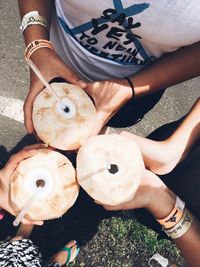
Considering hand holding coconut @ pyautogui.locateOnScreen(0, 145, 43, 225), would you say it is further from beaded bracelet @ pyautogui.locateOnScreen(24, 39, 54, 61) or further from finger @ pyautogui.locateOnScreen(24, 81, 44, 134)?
beaded bracelet @ pyautogui.locateOnScreen(24, 39, 54, 61)

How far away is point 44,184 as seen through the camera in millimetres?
1413

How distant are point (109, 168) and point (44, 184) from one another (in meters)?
0.27

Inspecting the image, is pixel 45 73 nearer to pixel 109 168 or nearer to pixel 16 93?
pixel 109 168

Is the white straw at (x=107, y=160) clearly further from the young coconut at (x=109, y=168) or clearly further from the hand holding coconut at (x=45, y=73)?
the hand holding coconut at (x=45, y=73)

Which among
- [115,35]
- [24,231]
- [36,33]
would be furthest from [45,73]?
[24,231]

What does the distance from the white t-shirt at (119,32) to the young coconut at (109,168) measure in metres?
0.48

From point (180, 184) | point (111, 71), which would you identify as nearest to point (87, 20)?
point (111, 71)

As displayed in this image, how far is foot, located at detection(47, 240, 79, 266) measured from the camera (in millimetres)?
2771

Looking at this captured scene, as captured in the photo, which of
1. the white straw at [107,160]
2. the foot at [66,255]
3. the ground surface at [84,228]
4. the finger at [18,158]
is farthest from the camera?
the ground surface at [84,228]

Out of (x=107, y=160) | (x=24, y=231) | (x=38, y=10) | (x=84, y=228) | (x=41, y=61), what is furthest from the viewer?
(x=84, y=228)

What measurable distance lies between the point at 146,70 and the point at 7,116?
1730mm

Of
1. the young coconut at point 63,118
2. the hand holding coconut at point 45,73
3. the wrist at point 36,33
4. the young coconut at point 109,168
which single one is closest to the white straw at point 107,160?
the young coconut at point 109,168

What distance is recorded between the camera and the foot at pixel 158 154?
5.75 feet

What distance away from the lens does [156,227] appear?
2164mm
